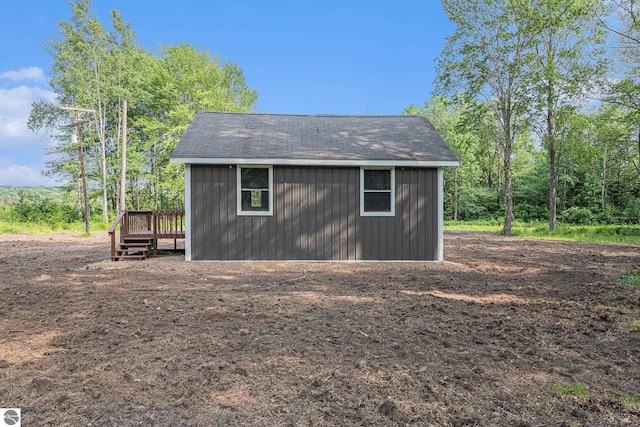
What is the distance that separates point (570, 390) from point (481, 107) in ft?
58.1

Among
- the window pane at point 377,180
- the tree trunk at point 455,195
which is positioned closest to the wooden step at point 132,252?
the window pane at point 377,180

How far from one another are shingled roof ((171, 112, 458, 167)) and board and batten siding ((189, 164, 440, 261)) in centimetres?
34

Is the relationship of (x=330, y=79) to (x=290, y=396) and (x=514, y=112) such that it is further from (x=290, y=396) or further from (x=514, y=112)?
(x=290, y=396)

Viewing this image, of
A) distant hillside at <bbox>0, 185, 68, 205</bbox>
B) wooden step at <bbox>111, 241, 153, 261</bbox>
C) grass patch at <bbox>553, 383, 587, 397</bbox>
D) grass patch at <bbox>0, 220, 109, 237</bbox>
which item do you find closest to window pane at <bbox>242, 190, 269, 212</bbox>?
wooden step at <bbox>111, 241, 153, 261</bbox>

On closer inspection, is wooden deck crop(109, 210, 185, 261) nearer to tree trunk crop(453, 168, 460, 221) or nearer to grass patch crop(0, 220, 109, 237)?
grass patch crop(0, 220, 109, 237)

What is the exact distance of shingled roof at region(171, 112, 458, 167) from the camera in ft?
28.7

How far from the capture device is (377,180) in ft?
30.1

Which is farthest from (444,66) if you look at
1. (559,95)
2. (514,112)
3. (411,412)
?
(411,412)

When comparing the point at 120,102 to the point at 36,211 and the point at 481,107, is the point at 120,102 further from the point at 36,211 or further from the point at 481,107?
the point at 481,107

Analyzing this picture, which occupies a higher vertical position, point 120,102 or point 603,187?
point 120,102

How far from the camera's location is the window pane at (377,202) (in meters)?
9.13

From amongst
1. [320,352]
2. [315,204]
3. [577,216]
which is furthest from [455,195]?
[320,352]

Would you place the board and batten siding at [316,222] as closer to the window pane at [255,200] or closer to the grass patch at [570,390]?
the window pane at [255,200]

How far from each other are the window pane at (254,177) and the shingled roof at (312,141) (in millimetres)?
374
